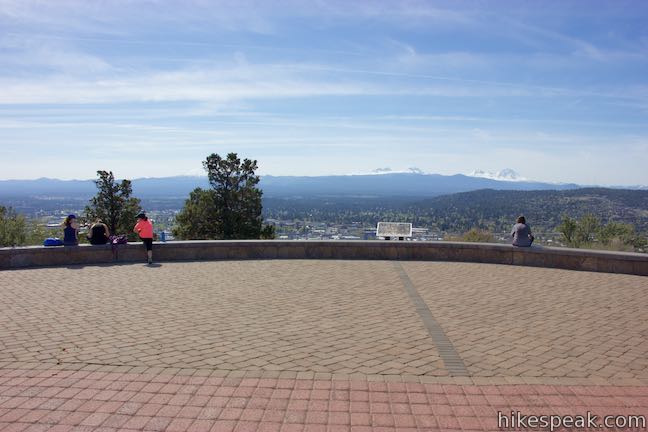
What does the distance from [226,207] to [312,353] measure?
29101mm

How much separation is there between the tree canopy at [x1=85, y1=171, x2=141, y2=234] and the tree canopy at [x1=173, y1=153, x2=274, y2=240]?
13.5ft

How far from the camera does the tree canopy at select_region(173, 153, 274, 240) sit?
3241cm

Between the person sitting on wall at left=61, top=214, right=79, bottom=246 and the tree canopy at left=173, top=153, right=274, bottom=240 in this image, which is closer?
the person sitting on wall at left=61, top=214, right=79, bottom=246

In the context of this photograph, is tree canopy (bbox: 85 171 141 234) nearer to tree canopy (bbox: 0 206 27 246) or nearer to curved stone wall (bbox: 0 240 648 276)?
tree canopy (bbox: 0 206 27 246)

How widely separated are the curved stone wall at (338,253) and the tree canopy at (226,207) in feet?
65.3

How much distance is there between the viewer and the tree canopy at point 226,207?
32.4 metres

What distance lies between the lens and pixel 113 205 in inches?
1380

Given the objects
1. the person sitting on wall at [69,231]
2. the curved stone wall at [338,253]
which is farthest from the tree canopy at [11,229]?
the curved stone wall at [338,253]

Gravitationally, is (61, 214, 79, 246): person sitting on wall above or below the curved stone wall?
above

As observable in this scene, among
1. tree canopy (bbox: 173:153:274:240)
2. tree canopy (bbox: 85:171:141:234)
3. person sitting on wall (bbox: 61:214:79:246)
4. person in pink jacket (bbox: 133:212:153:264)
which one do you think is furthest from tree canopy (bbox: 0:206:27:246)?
person in pink jacket (bbox: 133:212:153:264)

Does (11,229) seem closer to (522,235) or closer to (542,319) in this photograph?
(522,235)

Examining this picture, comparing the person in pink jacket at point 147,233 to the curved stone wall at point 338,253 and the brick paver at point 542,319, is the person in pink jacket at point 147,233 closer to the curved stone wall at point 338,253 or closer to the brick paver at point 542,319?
the curved stone wall at point 338,253

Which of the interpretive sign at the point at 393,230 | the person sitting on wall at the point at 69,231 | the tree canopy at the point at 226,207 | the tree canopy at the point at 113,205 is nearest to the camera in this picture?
the person sitting on wall at the point at 69,231

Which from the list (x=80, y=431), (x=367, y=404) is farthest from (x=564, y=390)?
(x=80, y=431)
